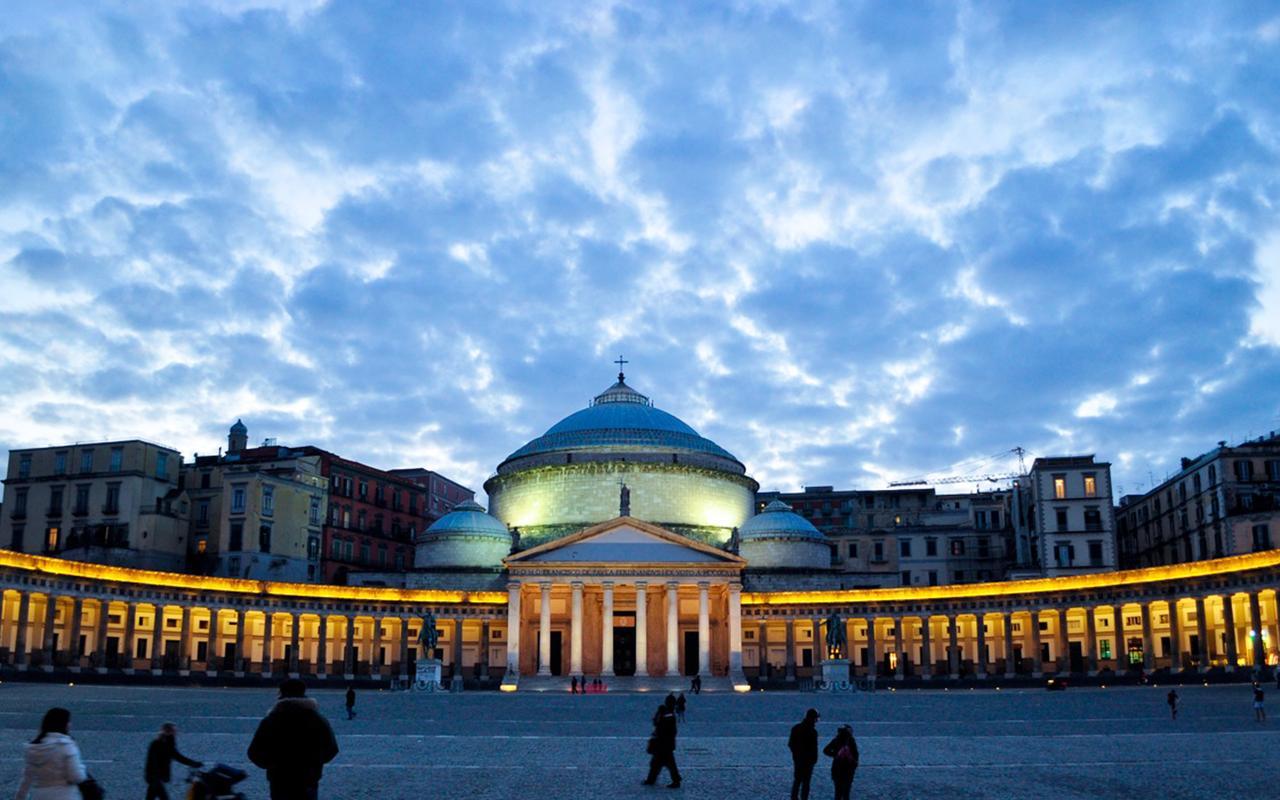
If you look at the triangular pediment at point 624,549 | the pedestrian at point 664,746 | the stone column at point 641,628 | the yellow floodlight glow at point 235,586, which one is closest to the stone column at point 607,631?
the stone column at point 641,628

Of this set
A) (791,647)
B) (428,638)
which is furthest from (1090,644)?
(428,638)

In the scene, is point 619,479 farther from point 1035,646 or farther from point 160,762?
point 160,762

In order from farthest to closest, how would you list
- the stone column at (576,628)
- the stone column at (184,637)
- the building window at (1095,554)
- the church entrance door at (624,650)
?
the building window at (1095,554) < the church entrance door at (624,650) < the stone column at (576,628) < the stone column at (184,637)

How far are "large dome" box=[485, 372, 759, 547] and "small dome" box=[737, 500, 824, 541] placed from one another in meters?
2.65

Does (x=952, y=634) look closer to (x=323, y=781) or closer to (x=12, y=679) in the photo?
(x=12, y=679)

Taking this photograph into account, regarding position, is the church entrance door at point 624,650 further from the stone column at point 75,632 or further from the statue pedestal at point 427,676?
the stone column at point 75,632

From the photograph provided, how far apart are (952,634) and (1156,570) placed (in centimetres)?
1655

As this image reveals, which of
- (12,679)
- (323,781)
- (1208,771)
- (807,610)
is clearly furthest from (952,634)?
(323,781)

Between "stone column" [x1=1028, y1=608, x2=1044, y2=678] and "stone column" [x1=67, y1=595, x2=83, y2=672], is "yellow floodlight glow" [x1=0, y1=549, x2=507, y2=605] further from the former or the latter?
"stone column" [x1=1028, y1=608, x2=1044, y2=678]

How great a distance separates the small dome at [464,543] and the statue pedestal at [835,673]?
112 ft

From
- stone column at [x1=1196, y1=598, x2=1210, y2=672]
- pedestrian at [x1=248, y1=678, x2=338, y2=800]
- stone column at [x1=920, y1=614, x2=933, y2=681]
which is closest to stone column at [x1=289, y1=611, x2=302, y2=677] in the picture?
stone column at [x1=920, y1=614, x2=933, y2=681]

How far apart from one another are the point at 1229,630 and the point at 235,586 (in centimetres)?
6541

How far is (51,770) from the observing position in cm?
1193

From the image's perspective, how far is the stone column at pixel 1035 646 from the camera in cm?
8750
